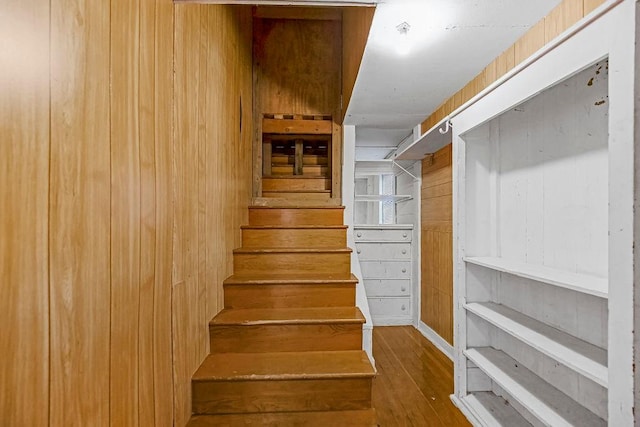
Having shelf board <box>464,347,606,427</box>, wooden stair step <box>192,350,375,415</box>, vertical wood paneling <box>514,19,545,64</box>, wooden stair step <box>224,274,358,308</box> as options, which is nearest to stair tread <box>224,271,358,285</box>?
wooden stair step <box>224,274,358,308</box>

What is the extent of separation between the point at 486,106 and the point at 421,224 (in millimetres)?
1877

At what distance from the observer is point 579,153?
1537 mm

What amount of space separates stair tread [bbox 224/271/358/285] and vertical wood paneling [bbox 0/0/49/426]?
1366mm

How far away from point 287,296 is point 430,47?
1.53m

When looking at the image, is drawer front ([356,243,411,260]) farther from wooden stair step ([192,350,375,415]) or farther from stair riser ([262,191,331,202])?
wooden stair step ([192,350,375,415])

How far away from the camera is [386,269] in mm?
3686

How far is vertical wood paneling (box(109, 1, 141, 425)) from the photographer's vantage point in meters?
0.92

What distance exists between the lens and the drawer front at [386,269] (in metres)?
3.66

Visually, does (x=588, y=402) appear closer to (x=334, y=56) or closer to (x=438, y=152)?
(x=438, y=152)

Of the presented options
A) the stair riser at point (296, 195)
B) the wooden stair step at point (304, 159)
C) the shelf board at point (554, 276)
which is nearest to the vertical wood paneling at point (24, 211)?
the shelf board at point (554, 276)

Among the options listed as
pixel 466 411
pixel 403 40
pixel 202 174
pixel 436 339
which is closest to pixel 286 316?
pixel 202 174

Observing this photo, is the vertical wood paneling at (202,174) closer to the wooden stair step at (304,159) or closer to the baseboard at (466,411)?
the wooden stair step at (304,159)

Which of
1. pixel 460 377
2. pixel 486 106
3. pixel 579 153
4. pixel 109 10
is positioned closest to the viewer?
pixel 109 10

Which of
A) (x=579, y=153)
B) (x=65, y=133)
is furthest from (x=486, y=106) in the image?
(x=65, y=133)
